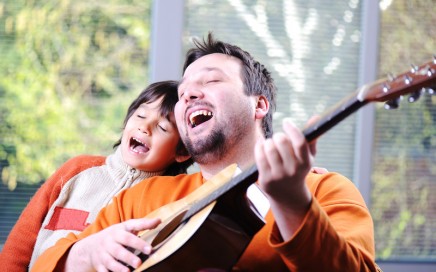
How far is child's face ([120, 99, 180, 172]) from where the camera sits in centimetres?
210

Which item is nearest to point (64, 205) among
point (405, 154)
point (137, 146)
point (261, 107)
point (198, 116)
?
point (137, 146)

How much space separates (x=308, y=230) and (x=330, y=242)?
0.19 ft

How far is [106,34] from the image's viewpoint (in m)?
3.36

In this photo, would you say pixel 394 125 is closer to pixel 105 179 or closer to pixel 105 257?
pixel 105 179

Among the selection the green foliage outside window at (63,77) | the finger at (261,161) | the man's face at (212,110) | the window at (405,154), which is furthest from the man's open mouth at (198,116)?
the window at (405,154)

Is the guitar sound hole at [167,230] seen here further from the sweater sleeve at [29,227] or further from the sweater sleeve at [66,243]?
the sweater sleeve at [29,227]

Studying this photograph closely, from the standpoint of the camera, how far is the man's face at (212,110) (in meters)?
1.82

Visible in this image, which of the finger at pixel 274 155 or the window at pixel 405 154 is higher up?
the finger at pixel 274 155

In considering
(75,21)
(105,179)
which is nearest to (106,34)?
(75,21)

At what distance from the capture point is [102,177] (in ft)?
7.04

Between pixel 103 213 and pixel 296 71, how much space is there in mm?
1819

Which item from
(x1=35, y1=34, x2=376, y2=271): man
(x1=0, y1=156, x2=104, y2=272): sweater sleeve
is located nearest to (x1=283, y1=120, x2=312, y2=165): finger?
(x1=35, y1=34, x2=376, y2=271): man

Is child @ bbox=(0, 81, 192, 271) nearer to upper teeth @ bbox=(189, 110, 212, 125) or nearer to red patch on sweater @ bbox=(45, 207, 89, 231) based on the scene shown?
red patch on sweater @ bbox=(45, 207, 89, 231)

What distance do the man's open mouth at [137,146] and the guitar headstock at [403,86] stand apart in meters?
1.05
